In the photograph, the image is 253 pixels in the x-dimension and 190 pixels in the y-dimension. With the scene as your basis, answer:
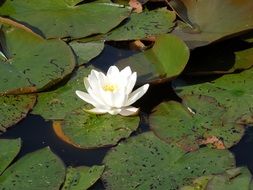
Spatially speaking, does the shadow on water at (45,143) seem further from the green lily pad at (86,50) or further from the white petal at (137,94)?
the green lily pad at (86,50)

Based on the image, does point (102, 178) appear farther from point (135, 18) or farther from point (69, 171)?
point (135, 18)

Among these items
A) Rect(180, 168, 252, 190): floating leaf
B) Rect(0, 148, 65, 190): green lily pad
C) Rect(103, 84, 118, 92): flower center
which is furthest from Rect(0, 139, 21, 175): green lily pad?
Rect(180, 168, 252, 190): floating leaf

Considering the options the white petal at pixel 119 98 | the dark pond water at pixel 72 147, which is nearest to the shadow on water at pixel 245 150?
the dark pond water at pixel 72 147

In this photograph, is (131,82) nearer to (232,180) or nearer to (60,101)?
(60,101)

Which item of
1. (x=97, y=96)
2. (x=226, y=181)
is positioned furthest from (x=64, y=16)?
(x=226, y=181)

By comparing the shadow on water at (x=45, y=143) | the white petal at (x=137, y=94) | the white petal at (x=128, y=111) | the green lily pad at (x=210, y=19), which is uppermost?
the green lily pad at (x=210, y=19)

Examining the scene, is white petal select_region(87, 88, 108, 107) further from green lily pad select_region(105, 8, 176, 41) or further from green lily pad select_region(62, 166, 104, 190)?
green lily pad select_region(105, 8, 176, 41)
